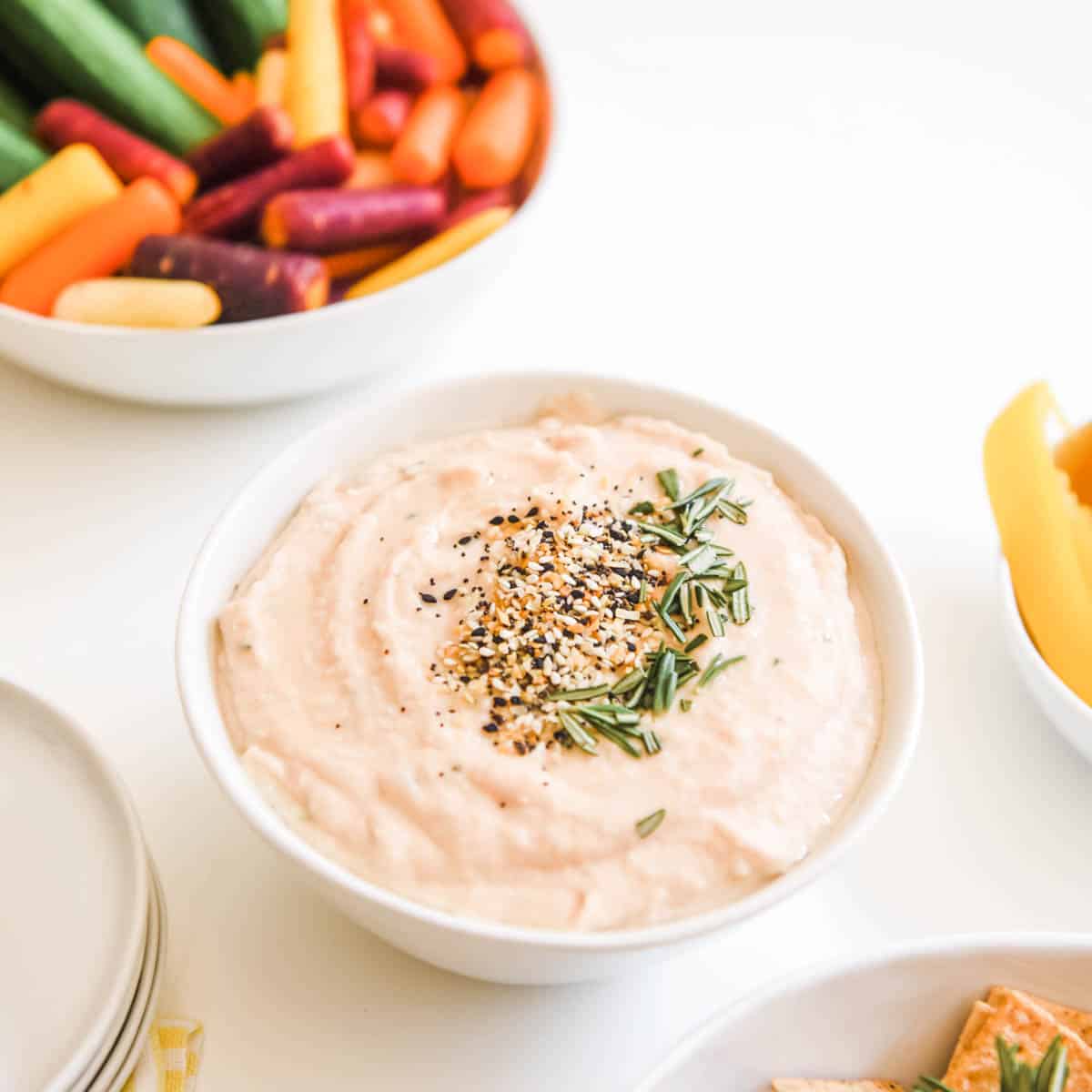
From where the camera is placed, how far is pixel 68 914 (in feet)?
5.43

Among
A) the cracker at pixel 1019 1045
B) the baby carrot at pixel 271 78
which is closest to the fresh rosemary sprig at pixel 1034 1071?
the cracker at pixel 1019 1045

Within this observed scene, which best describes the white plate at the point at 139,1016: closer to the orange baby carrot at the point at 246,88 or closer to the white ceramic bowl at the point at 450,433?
the white ceramic bowl at the point at 450,433

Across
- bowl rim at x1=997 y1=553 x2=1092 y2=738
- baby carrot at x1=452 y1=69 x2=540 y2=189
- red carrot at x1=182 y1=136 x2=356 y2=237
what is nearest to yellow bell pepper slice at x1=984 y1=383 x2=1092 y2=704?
bowl rim at x1=997 y1=553 x2=1092 y2=738

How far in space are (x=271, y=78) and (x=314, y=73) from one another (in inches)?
4.9

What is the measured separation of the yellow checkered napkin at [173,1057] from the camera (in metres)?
1.66

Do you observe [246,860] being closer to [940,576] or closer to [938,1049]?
[938,1049]

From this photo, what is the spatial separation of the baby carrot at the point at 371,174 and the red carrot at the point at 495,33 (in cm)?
36

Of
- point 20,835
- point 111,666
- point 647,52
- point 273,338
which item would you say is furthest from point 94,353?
point 647,52

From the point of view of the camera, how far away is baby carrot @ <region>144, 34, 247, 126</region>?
9.41ft

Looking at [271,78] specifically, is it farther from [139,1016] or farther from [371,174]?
[139,1016]

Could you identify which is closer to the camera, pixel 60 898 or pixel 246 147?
pixel 60 898

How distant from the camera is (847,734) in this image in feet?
5.73

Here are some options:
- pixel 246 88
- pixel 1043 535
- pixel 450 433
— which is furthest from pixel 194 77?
pixel 1043 535

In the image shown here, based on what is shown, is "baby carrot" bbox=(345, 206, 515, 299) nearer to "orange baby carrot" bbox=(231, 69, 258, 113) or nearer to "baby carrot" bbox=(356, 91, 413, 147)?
"baby carrot" bbox=(356, 91, 413, 147)
